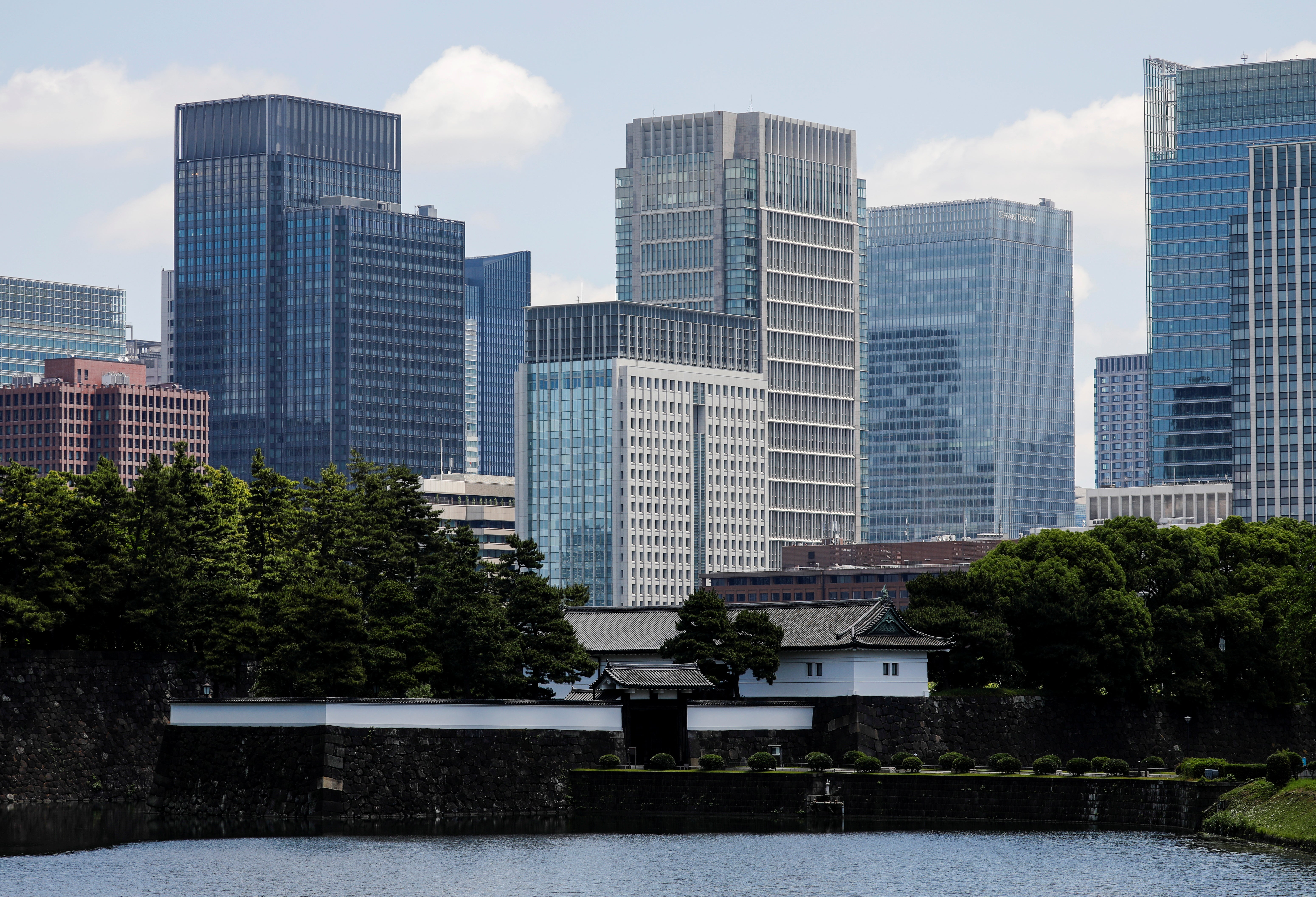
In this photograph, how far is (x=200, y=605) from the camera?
3890 inches

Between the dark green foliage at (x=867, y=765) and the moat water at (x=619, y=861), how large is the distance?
5.53 meters

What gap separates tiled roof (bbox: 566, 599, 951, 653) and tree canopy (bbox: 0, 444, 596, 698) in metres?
5.33

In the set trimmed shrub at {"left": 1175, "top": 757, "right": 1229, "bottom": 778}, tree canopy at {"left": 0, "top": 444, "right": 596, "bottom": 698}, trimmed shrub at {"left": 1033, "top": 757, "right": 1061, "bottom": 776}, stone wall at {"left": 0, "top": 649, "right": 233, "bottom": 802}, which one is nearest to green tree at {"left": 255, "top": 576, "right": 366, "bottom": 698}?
tree canopy at {"left": 0, "top": 444, "right": 596, "bottom": 698}

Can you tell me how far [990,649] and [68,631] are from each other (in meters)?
44.9

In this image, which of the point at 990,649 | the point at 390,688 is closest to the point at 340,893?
the point at 390,688

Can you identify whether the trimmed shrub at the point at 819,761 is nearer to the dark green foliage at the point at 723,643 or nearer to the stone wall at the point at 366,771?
the dark green foliage at the point at 723,643

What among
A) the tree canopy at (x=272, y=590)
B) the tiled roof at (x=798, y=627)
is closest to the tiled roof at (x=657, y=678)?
the tree canopy at (x=272, y=590)

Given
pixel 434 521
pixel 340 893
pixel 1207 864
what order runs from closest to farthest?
pixel 340 893 → pixel 1207 864 → pixel 434 521

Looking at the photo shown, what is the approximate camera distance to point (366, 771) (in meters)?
88.8

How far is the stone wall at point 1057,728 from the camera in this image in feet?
332

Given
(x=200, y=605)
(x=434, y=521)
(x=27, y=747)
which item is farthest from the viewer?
(x=434, y=521)

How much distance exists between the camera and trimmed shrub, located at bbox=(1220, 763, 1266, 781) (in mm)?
83125

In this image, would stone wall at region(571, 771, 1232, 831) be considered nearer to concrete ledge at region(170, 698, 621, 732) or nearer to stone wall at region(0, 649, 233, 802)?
concrete ledge at region(170, 698, 621, 732)

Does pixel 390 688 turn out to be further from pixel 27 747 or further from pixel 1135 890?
pixel 1135 890
